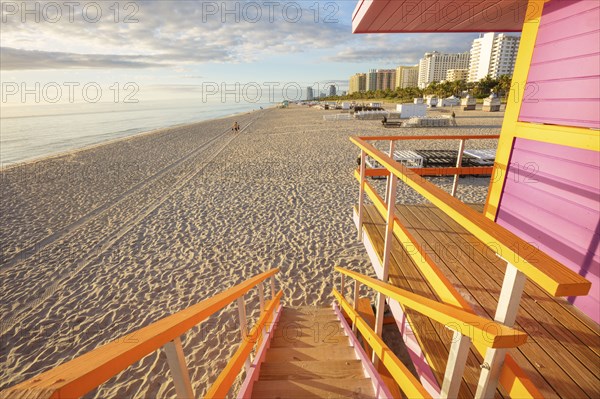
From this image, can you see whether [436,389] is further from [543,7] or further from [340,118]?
[340,118]

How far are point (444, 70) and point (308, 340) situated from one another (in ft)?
695

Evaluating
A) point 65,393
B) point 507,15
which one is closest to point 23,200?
point 65,393

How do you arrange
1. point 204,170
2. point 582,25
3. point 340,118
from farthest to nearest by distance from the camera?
point 340,118 < point 204,170 < point 582,25

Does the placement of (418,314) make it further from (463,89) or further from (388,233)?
A: (463,89)

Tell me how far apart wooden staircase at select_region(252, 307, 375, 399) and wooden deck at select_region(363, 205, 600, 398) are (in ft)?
2.75

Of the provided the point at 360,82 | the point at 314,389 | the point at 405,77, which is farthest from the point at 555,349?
the point at 360,82

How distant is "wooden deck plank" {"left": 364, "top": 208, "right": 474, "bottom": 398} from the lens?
2029mm

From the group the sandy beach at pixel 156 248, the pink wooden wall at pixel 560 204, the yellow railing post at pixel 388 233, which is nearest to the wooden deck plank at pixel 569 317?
the pink wooden wall at pixel 560 204

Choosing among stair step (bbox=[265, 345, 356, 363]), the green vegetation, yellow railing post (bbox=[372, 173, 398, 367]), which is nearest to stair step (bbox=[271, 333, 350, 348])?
stair step (bbox=[265, 345, 356, 363])

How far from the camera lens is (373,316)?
4.46 meters

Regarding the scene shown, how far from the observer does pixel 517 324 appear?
2.34 m

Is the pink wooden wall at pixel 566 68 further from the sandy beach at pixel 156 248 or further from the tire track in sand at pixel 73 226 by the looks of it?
the tire track in sand at pixel 73 226

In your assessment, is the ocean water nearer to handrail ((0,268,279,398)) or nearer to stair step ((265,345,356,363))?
stair step ((265,345,356,363))

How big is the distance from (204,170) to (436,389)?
13.5 meters
